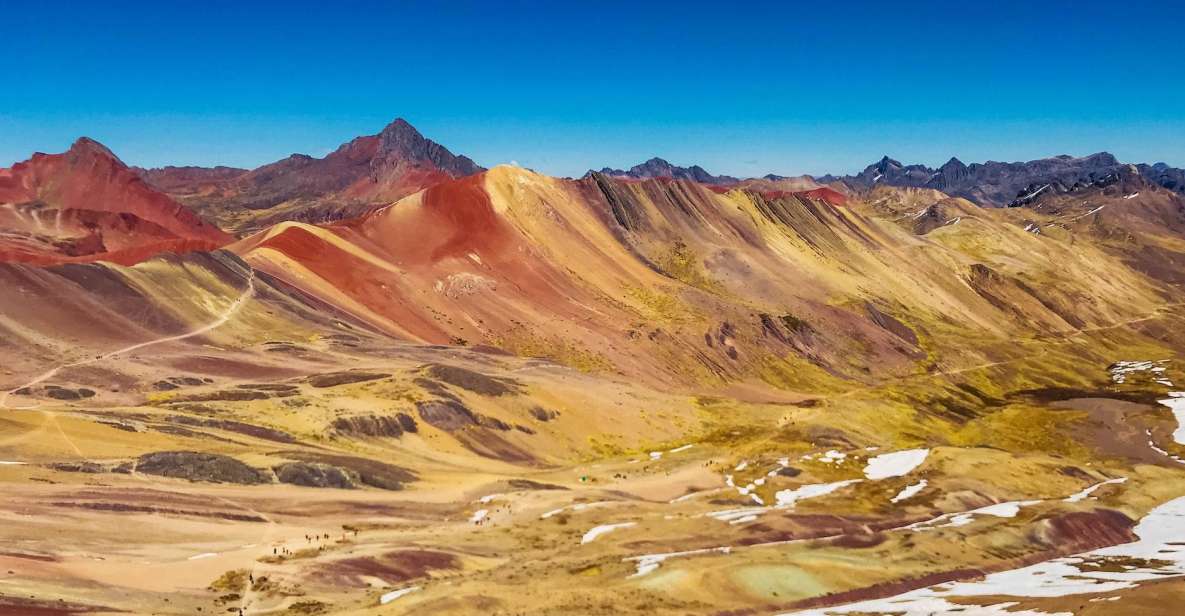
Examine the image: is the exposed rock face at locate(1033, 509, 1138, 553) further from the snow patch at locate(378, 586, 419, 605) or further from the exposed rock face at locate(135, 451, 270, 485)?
the exposed rock face at locate(135, 451, 270, 485)

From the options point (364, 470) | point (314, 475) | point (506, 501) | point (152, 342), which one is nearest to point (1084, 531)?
point (506, 501)

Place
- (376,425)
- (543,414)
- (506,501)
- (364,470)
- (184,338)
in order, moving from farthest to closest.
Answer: (184,338) < (543,414) < (376,425) < (364,470) < (506,501)

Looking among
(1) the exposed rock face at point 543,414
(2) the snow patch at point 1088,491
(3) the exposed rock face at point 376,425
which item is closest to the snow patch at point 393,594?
(3) the exposed rock face at point 376,425

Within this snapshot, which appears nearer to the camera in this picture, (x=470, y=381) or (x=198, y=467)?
(x=198, y=467)

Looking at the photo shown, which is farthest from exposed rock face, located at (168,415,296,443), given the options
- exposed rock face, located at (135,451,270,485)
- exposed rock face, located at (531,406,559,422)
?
exposed rock face, located at (531,406,559,422)

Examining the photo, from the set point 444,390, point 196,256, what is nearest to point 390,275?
point 196,256

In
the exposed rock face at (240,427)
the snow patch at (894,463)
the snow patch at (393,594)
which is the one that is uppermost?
the exposed rock face at (240,427)

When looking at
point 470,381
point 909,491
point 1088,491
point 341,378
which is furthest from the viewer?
point 470,381

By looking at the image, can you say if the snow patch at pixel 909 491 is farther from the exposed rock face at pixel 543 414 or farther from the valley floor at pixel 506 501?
the exposed rock face at pixel 543 414

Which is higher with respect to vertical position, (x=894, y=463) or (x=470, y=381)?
(x=470, y=381)

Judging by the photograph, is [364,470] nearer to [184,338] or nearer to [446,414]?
[446,414]
